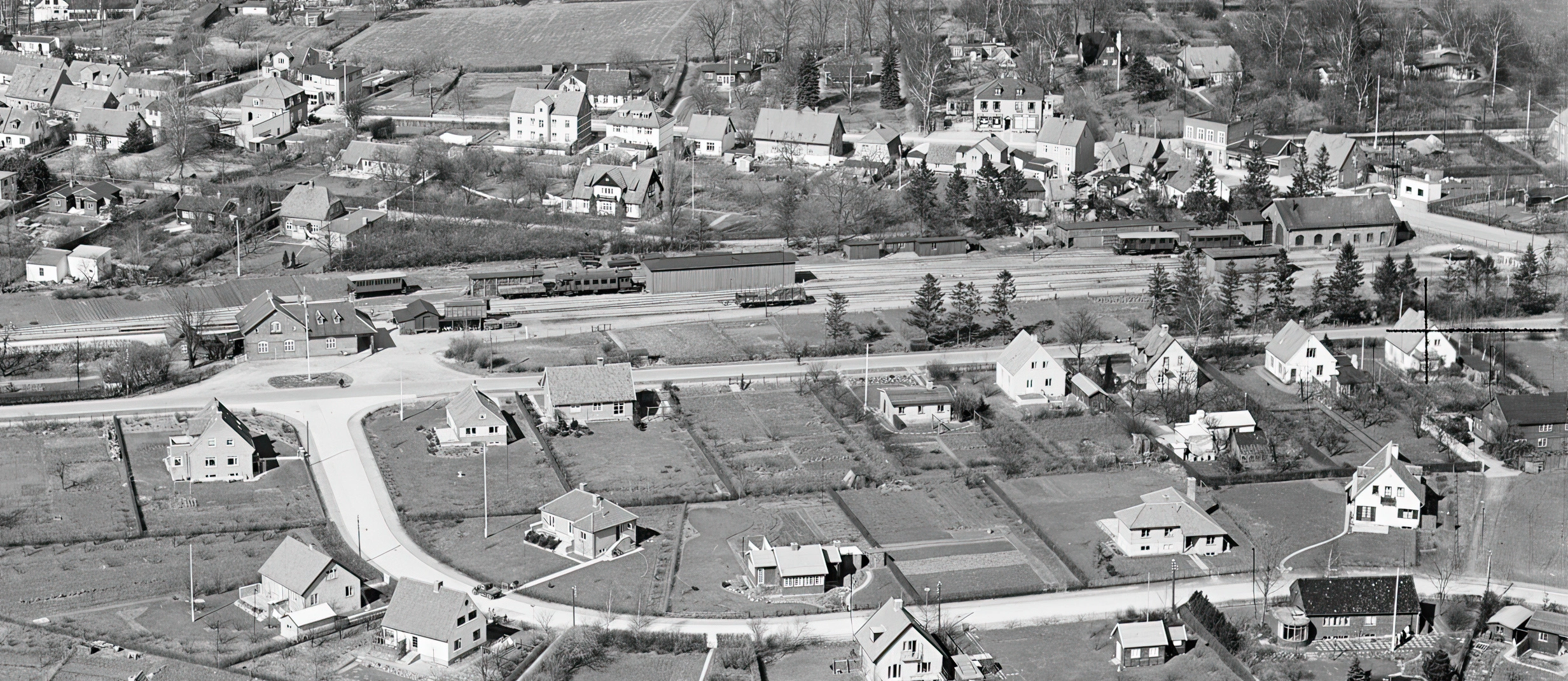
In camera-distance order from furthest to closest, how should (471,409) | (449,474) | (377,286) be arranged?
1. (377,286)
2. (471,409)
3. (449,474)

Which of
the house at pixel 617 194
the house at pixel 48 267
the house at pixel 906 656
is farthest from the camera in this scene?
the house at pixel 617 194

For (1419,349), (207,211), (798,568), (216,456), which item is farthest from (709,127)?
(798,568)

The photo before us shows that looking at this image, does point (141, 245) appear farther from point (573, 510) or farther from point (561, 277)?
point (573, 510)

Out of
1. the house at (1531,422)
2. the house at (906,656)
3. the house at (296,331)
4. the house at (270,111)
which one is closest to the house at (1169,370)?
the house at (1531,422)

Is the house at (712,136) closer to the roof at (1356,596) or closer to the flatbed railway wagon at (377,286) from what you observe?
the flatbed railway wagon at (377,286)

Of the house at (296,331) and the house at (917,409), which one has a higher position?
the house at (296,331)

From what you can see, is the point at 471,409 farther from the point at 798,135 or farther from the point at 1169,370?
the point at 798,135

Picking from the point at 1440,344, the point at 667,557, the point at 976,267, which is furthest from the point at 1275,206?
the point at 667,557
